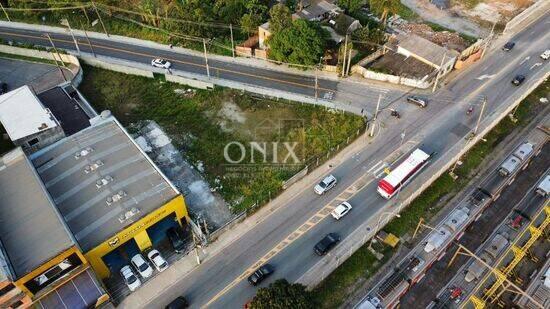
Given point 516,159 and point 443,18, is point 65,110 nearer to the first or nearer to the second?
point 516,159

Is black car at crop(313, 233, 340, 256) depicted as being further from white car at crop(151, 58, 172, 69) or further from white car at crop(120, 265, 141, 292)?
A: white car at crop(151, 58, 172, 69)

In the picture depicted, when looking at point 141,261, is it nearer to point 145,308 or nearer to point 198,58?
point 145,308

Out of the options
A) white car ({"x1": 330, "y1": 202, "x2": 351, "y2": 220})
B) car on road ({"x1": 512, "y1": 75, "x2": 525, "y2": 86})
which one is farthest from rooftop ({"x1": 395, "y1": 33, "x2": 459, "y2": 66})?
white car ({"x1": 330, "y1": 202, "x2": 351, "y2": 220})

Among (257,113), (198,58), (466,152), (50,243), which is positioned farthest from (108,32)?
(466,152)

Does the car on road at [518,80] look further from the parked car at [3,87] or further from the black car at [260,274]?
the parked car at [3,87]

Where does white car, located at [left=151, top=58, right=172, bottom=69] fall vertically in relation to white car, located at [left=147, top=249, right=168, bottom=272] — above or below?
above

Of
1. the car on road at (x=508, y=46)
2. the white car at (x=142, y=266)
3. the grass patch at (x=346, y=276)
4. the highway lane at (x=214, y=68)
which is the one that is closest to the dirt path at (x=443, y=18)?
the car on road at (x=508, y=46)


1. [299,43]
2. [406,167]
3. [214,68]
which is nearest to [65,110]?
[214,68]
